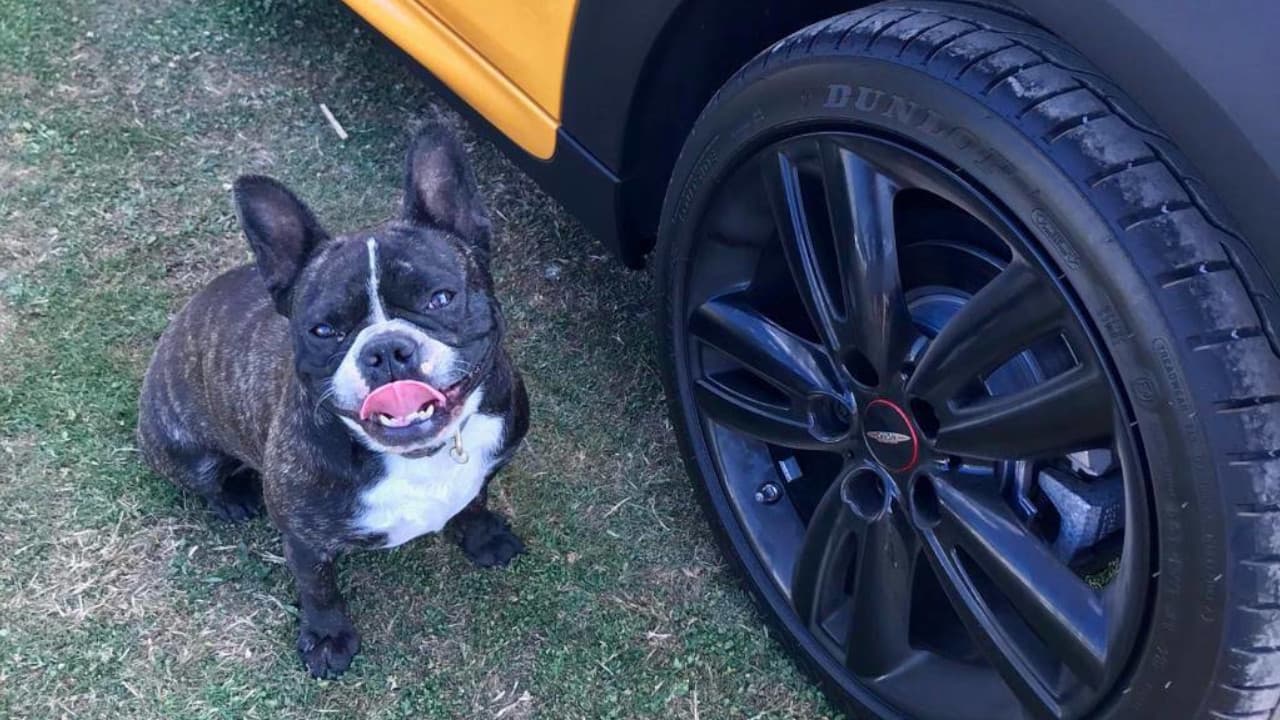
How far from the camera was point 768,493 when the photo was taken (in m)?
3.11

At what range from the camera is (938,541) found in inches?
99.2

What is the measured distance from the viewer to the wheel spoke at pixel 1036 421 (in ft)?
6.86

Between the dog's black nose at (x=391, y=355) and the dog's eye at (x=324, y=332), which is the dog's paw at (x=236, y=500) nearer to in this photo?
the dog's eye at (x=324, y=332)

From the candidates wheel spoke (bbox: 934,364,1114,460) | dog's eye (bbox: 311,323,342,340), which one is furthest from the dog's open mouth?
wheel spoke (bbox: 934,364,1114,460)

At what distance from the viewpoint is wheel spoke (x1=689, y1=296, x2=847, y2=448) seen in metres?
2.71

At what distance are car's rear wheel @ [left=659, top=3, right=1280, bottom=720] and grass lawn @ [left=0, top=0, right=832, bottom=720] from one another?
39 centimetres

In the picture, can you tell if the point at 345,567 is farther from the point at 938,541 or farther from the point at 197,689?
the point at 938,541

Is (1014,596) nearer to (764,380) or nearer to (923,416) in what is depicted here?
(923,416)

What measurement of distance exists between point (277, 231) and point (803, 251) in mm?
1142

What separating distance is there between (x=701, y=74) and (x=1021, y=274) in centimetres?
109

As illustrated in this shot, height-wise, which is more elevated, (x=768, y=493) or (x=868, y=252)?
(x=868, y=252)

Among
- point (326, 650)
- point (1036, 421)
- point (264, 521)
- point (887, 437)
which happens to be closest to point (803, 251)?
point (887, 437)

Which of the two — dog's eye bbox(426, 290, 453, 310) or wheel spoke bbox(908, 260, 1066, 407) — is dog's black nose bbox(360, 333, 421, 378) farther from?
wheel spoke bbox(908, 260, 1066, 407)

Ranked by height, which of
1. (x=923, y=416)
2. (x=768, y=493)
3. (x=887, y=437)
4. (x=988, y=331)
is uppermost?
(x=988, y=331)
